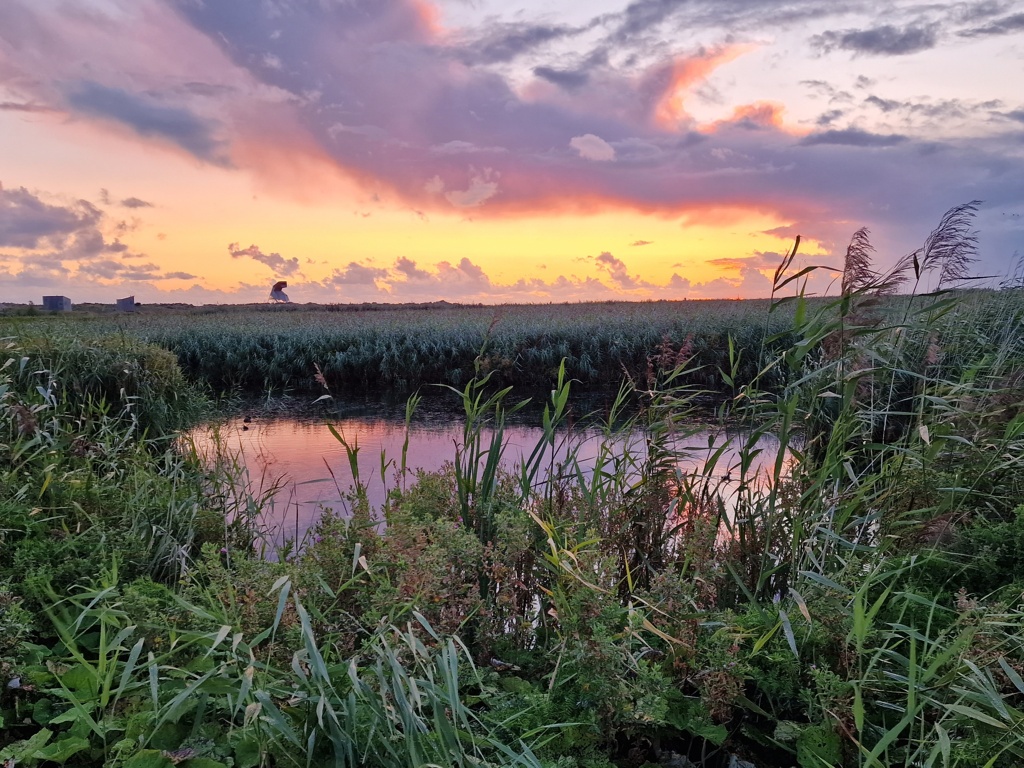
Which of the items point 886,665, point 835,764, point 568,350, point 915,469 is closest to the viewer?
point 835,764

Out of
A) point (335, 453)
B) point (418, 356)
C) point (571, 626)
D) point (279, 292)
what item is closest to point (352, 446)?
point (335, 453)

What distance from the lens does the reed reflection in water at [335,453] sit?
186 inches

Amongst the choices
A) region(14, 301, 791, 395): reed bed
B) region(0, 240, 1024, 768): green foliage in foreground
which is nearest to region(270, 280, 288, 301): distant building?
region(14, 301, 791, 395): reed bed

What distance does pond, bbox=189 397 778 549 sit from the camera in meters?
4.58

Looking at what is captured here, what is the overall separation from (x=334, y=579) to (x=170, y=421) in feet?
17.1

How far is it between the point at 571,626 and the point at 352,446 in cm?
312

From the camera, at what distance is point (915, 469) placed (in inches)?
116

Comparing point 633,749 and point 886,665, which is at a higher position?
point 886,665

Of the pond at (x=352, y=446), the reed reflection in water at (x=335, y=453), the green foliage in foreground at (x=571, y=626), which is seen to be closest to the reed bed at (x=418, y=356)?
the pond at (x=352, y=446)

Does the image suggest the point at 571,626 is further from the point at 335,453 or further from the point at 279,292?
the point at 279,292

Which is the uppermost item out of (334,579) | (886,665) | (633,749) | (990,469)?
(990,469)

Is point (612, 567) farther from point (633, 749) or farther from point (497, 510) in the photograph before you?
point (497, 510)

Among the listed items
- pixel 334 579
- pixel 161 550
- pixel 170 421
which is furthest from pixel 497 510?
pixel 170 421

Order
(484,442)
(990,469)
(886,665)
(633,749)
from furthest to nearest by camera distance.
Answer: (484,442) → (990,469) → (886,665) → (633,749)
